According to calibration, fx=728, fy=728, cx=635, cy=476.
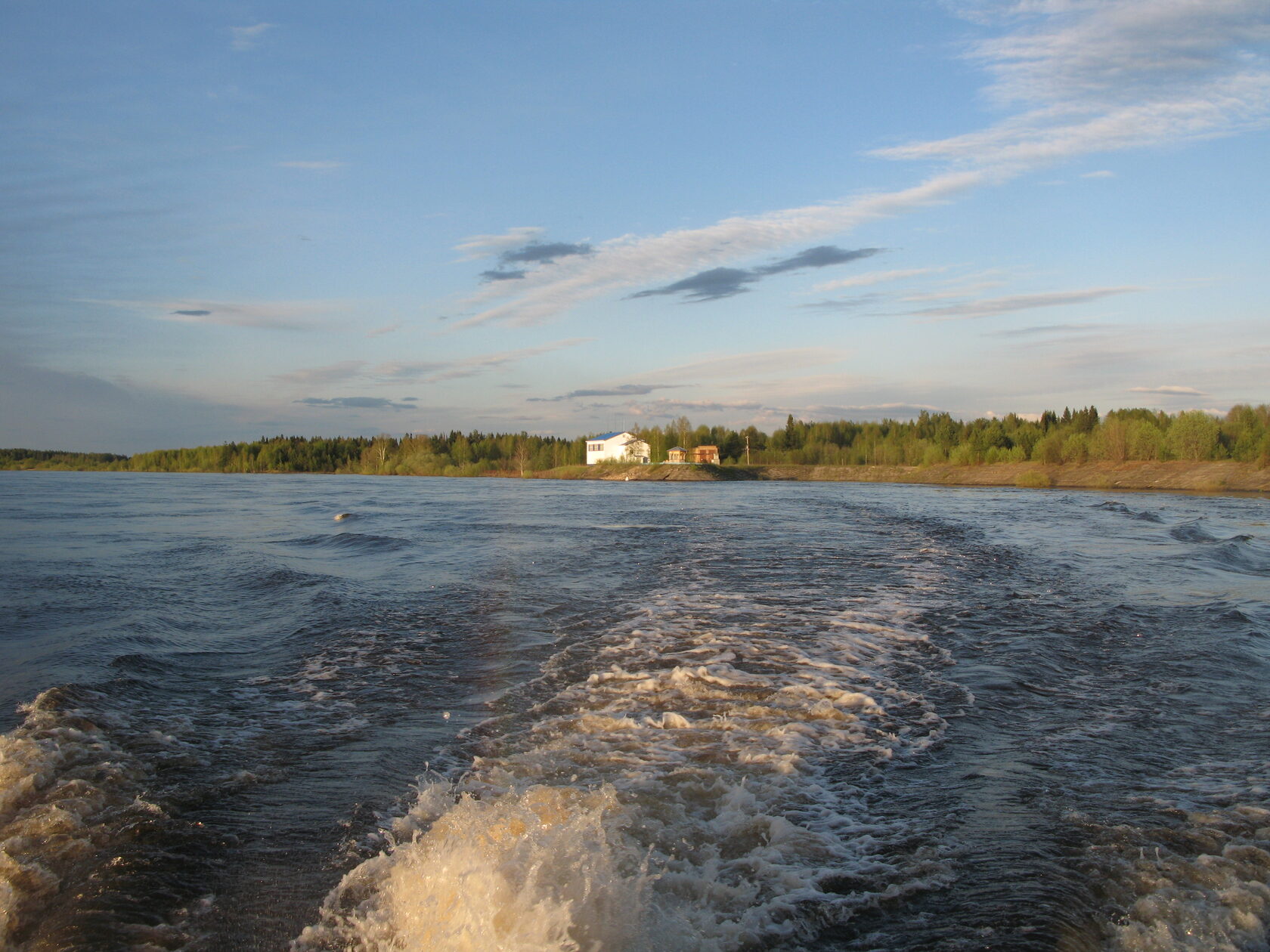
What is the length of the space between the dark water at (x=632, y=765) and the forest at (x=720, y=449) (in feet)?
256

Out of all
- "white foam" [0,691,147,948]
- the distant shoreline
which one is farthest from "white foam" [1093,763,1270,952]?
the distant shoreline

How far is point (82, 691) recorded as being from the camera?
6.08 meters

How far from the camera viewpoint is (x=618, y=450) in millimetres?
111688

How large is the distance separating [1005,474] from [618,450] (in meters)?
54.2

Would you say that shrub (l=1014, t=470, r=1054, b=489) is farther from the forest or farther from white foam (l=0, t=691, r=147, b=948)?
white foam (l=0, t=691, r=147, b=948)

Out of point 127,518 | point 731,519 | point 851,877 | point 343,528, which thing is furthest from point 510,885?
point 127,518

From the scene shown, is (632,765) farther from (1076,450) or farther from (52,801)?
(1076,450)

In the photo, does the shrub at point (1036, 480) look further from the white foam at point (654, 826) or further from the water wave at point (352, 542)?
the white foam at point (654, 826)

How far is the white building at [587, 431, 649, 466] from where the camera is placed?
10944 cm

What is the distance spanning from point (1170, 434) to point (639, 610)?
250 feet

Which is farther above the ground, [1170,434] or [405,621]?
[1170,434]

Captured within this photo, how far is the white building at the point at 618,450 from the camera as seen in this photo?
109 meters

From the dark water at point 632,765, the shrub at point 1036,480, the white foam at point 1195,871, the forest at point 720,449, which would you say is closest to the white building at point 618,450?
the forest at point 720,449

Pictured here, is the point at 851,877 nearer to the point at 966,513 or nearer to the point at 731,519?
the point at 731,519
